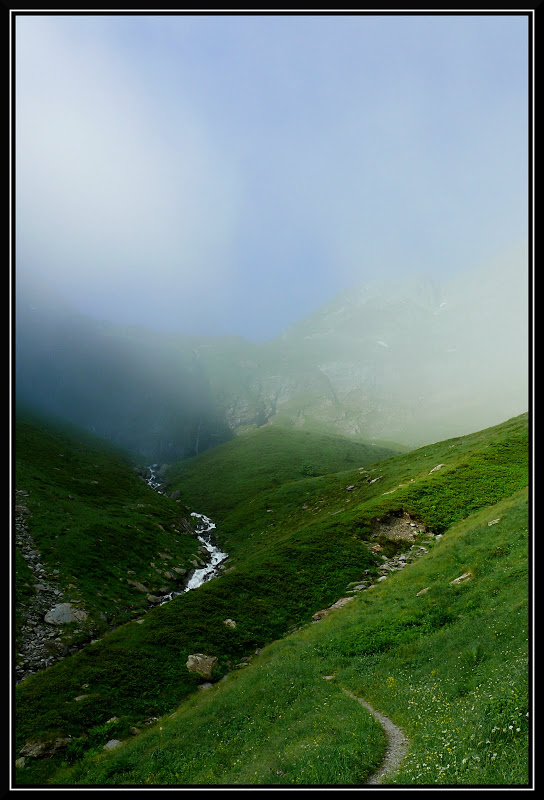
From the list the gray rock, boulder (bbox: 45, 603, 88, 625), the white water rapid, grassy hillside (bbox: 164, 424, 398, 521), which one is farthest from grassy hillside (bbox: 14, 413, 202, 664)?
grassy hillside (bbox: 164, 424, 398, 521)

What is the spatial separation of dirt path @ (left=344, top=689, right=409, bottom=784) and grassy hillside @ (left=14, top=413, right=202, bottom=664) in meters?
31.8

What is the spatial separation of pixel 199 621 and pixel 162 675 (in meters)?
7.30

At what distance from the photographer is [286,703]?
19625 mm

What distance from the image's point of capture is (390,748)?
12.9 metres

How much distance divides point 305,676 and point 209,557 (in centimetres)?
5141

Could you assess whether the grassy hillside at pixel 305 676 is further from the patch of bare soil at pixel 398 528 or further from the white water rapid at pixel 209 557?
the white water rapid at pixel 209 557

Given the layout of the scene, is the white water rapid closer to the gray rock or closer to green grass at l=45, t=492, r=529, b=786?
the gray rock

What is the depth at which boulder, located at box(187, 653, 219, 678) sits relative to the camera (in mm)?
29875

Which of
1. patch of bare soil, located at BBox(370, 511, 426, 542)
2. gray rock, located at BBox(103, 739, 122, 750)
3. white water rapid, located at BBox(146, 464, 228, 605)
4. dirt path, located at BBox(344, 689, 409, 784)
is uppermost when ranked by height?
dirt path, located at BBox(344, 689, 409, 784)

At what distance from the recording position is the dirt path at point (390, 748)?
1159 cm

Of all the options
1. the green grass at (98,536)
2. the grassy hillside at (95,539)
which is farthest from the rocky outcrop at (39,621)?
the green grass at (98,536)

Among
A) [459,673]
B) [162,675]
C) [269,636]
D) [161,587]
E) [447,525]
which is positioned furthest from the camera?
[161,587]
